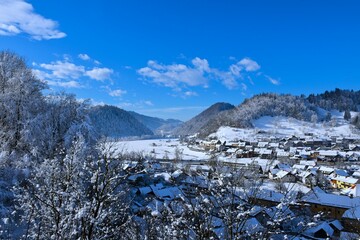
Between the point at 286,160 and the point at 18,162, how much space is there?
64.2m

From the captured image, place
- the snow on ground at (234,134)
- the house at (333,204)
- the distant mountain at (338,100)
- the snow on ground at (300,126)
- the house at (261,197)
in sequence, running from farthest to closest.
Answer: the distant mountain at (338,100) → the snow on ground at (300,126) → the snow on ground at (234,134) → the house at (333,204) → the house at (261,197)

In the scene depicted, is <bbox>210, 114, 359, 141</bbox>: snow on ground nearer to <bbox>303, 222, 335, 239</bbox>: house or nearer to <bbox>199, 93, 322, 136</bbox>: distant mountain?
<bbox>199, 93, 322, 136</bbox>: distant mountain

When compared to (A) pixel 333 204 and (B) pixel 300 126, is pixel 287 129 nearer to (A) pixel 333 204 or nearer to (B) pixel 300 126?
(B) pixel 300 126

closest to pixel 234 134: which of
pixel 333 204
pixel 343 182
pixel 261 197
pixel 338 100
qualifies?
pixel 343 182

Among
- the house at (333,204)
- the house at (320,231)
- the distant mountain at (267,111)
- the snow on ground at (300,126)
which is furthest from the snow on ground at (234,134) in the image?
the house at (320,231)

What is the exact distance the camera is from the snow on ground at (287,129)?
126562mm

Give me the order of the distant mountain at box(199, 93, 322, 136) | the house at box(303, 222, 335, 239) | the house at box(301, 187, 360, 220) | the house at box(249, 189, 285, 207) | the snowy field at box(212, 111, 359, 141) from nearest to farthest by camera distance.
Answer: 1. the house at box(249, 189, 285, 207)
2. the house at box(303, 222, 335, 239)
3. the house at box(301, 187, 360, 220)
4. the snowy field at box(212, 111, 359, 141)
5. the distant mountain at box(199, 93, 322, 136)

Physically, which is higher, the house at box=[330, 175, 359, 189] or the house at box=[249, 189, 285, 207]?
the house at box=[249, 189, 285, 207]

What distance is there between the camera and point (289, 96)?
173 meters

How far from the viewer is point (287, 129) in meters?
136

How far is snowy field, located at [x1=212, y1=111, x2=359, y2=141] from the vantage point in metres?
127

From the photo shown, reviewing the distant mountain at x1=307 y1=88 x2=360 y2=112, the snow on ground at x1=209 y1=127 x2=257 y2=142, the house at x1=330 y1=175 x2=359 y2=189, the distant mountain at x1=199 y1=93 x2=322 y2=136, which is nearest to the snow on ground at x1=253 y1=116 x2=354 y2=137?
the distant mountain at x1=199 y1=93 x2=322 y2=136

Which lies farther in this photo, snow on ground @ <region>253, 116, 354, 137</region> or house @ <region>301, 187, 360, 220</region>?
snow on ground @ <region>253, 116, 354, 137</region>

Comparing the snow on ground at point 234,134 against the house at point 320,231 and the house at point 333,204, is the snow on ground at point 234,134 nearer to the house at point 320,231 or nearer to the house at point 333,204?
the house at point 333,204
